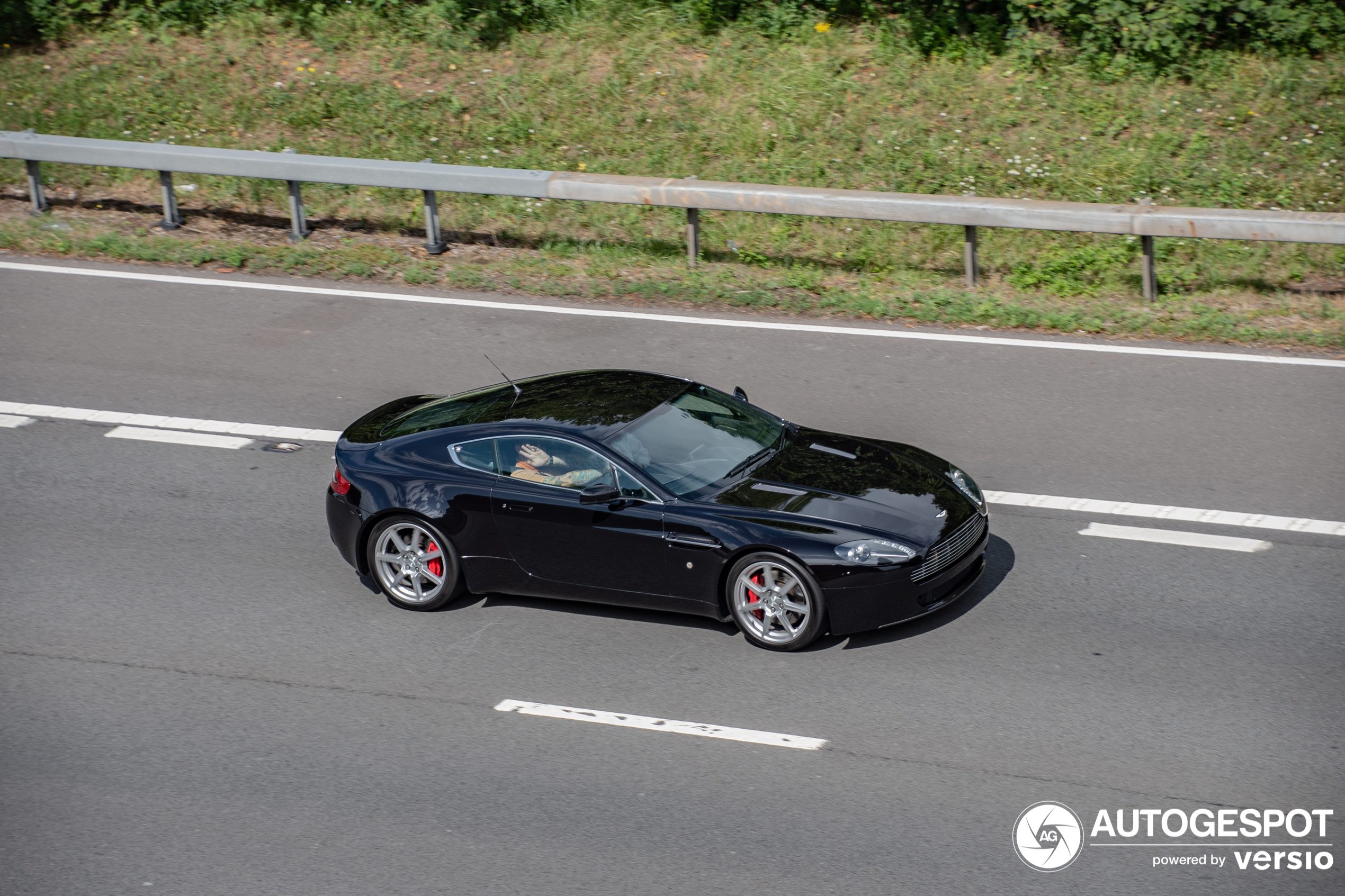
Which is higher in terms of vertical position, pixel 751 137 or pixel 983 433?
pixel 751 137

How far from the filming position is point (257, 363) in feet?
39.1

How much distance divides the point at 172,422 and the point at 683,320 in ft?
15.4

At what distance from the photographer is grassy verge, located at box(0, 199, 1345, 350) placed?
488 inches

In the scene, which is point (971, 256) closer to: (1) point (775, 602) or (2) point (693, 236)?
(2) point (693, 236)

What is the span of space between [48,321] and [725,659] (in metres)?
A: 8.54

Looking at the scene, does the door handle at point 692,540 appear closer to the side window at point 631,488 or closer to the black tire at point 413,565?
the side window at point 631,488

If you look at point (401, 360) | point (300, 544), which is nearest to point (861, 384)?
point (401, 360)

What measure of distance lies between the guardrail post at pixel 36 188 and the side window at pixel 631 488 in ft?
36.3

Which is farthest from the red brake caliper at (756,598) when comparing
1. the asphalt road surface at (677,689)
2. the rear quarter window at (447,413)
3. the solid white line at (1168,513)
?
the solid white line at (1168,513)

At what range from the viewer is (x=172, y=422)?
1083 cm

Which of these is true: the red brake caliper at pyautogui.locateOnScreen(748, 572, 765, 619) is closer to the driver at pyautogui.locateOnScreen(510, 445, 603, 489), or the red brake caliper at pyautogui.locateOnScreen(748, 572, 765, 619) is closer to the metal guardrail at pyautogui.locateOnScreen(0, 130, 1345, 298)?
the driver at pyautogui.locateOnScreen(510, 445, 603, 489)

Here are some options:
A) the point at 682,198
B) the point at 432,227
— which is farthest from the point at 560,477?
the point at 432,227

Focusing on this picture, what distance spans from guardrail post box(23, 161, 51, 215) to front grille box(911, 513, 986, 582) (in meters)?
12.5

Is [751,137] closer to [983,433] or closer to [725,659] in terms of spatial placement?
[983,433]
